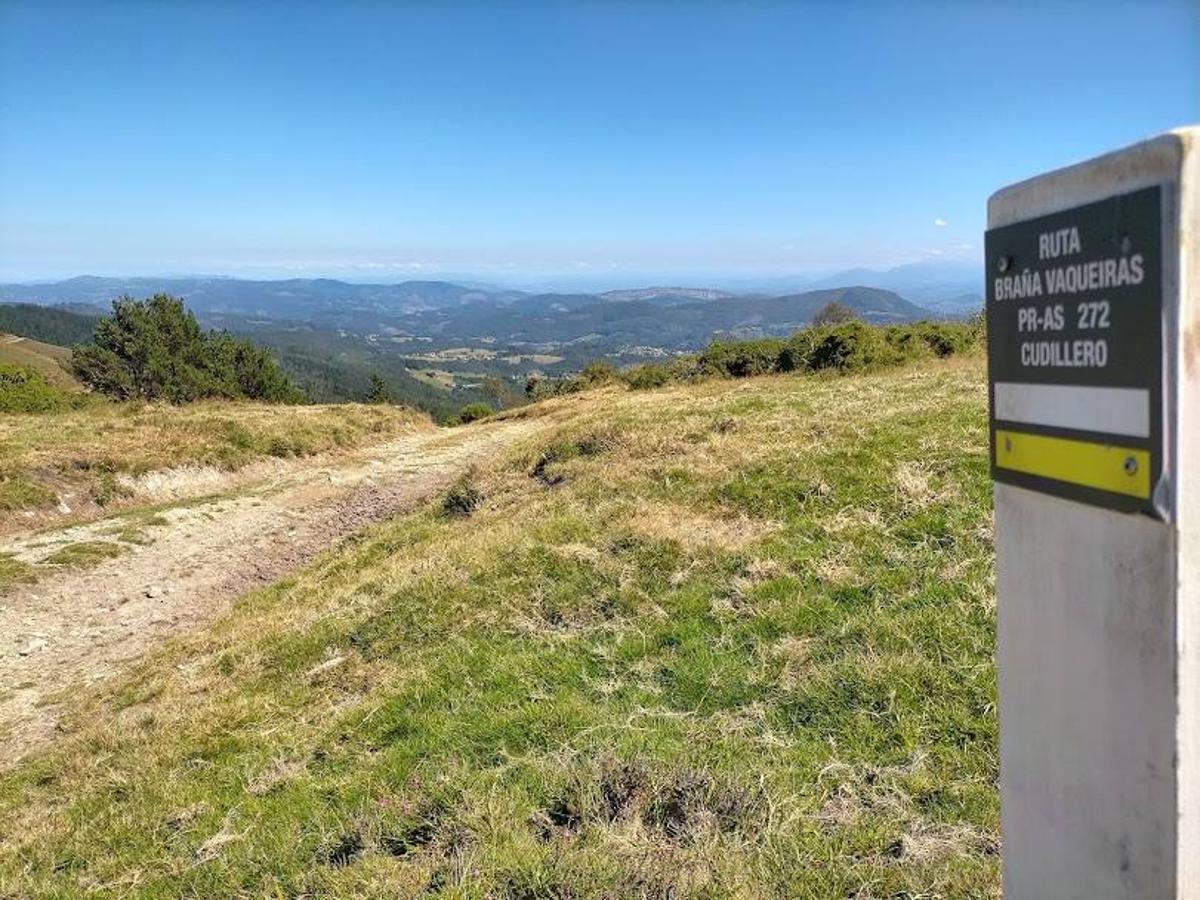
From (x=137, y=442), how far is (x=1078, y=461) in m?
21.4

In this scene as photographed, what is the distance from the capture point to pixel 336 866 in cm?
408

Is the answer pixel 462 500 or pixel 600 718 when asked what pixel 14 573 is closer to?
pixel 462 500

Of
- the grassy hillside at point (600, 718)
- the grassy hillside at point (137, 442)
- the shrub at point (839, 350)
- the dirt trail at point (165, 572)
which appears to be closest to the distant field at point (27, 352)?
the grassy hillside at point (137, 442)

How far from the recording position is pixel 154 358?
3900cm

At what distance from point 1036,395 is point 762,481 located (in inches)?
293

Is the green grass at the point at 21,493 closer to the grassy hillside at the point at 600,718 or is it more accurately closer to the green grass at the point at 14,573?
the green grass at the point at 14,573

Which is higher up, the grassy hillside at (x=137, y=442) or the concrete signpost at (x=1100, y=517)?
the concrete signpost at (x=1100, y=517)

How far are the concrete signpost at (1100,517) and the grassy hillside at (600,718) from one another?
1703 mm

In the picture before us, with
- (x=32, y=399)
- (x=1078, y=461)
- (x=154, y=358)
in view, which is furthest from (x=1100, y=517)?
(x=154, y=358)

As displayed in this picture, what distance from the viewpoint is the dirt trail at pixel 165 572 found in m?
9.28

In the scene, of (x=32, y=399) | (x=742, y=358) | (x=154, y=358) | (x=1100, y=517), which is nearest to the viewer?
(x=1100, y=517)

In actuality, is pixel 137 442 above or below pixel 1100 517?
below

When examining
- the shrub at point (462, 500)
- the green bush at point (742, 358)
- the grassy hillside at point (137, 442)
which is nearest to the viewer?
the shrub at point (462, 500)

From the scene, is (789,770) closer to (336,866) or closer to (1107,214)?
(336,866)
